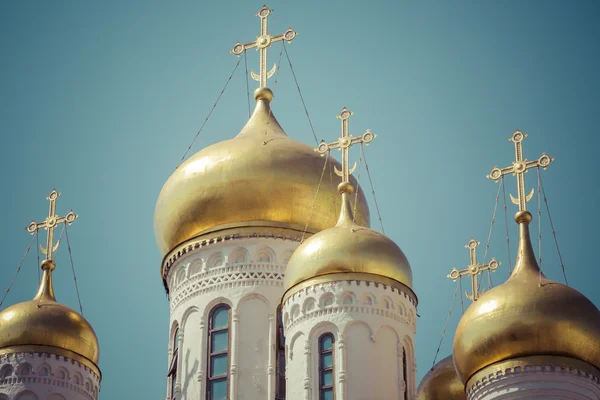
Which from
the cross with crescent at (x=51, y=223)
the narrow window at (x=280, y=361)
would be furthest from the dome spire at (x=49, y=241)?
the narrow window at (x=280, y=361)

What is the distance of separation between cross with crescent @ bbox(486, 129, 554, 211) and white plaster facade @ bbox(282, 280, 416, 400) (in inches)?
86.9

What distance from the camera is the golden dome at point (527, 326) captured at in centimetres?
2291

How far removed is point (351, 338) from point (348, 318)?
28 cm

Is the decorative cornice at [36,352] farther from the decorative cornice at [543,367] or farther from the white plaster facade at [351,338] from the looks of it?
the decorative cornice at [543,367]

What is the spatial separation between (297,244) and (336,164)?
159cm

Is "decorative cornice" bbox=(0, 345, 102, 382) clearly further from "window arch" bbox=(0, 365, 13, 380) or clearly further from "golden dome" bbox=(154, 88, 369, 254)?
"golden dome" bbox=(154, 88, 369, 254)

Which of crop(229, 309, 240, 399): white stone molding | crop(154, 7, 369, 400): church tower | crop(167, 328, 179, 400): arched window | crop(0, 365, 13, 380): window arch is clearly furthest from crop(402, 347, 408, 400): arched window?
crop(0, 365, 13, 380): window arch

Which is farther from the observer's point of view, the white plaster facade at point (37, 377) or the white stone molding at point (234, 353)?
the white plaster facade at point (37, 377)

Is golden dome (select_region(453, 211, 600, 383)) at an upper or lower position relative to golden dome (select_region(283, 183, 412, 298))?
lower

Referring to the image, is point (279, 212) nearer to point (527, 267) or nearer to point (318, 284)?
point (318, 284)

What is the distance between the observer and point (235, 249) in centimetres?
2686

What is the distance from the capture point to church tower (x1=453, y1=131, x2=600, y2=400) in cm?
2280

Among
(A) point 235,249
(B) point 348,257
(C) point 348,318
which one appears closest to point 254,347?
(A) point 235,249

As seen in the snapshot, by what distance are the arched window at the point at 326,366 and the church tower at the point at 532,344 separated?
1879mm
